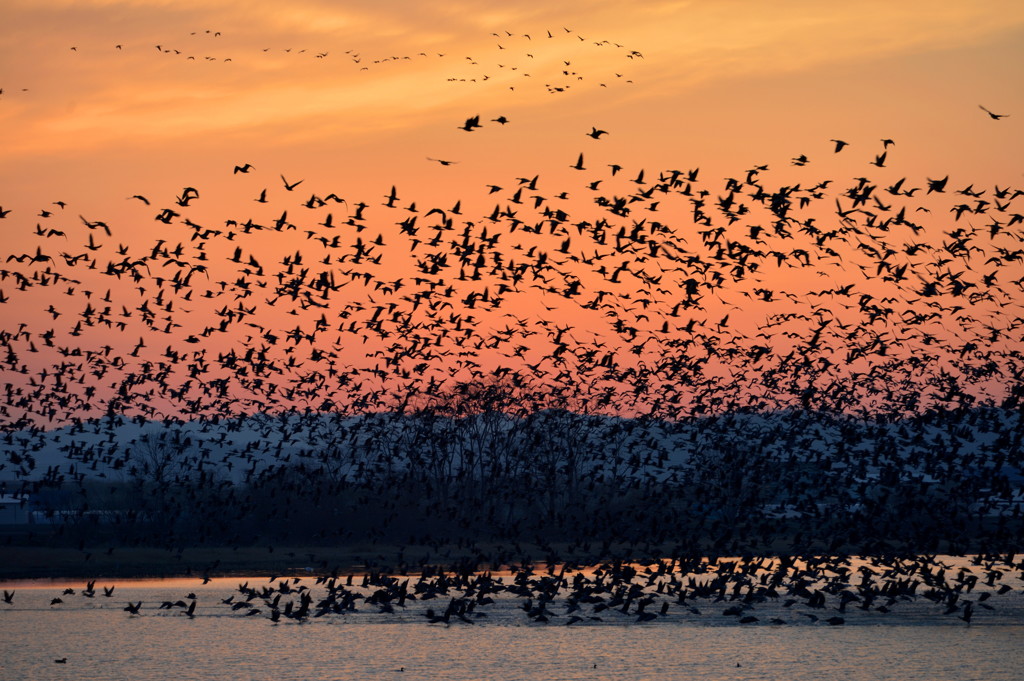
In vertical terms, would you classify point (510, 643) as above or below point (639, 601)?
below

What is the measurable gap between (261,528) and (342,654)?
54.0 metres

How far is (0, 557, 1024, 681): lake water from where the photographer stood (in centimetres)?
4059

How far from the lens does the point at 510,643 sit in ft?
153

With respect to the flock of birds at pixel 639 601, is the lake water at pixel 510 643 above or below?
below

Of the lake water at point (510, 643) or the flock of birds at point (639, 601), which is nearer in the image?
the lake water at point (510, 643)

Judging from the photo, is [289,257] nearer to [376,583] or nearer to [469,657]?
→ [469,657]

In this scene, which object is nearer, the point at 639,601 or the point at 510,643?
the point at 510,643

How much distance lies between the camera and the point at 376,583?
59.9 meters

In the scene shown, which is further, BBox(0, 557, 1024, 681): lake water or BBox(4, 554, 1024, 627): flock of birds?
BBox(4, 554, 1024, 627): flock of birds

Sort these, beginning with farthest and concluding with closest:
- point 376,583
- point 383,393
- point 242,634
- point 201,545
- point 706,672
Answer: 1. point 201,545
2. point 376,583
3. point 383,393
4. point 242,634
5. point 706,672

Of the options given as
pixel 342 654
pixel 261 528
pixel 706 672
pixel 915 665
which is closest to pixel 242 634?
pixel 342 654

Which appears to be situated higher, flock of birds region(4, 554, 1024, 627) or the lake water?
flock of birds region(4, 554, 1024, 627)

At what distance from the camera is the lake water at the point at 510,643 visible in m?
40.6

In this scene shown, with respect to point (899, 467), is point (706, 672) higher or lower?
lower
